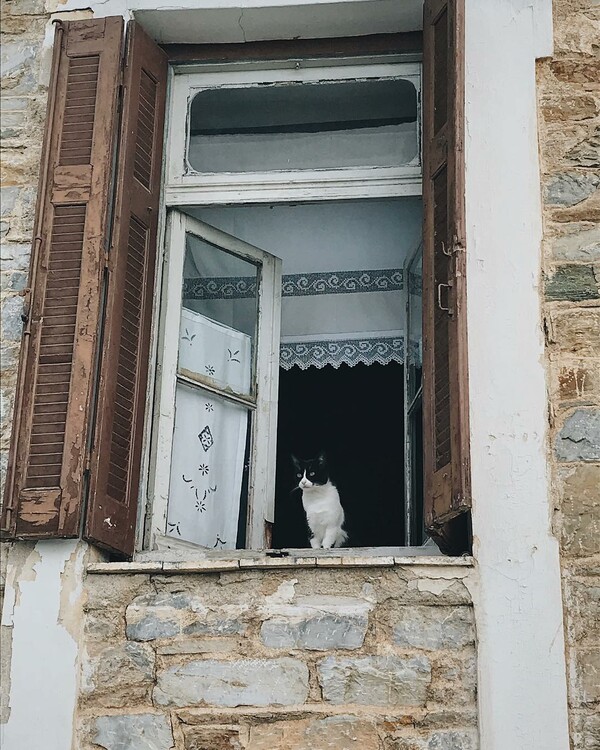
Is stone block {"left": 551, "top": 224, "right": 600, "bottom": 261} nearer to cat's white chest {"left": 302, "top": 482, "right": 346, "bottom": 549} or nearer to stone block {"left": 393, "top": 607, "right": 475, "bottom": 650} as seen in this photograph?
stone block {"left": 393, "top": 607, "right": 475, "bottom": 650}

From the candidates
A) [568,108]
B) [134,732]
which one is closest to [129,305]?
[134,732]

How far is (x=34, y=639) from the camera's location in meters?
4.09

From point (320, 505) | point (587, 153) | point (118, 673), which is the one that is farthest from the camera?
point (320, 505)

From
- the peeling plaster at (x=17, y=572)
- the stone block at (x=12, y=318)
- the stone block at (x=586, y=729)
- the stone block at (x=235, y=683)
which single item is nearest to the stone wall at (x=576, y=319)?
the stone block at (x=586, y=729)

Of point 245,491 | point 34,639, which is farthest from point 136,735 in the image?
point 245,491

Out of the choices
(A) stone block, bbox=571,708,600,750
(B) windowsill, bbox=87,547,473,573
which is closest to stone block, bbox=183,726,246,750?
(B) windowsill, bbox=87,547,473,573

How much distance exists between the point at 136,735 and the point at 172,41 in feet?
8.40

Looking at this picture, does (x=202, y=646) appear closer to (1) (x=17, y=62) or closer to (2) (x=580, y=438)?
(2) (x=580, y=438)

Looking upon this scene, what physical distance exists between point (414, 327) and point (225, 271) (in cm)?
81

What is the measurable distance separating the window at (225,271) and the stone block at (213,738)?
66 cm

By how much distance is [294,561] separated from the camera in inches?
161

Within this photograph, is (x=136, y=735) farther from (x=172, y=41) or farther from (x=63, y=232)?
(x=172, y=41)

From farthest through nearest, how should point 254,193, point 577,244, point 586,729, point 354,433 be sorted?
point 354,433 → point 254,193 → point 577,244 → point 586,729

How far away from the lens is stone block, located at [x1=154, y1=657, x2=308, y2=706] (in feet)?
13.1
